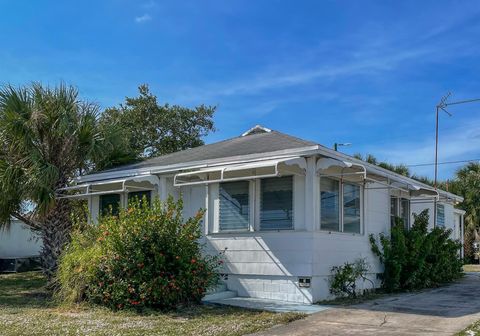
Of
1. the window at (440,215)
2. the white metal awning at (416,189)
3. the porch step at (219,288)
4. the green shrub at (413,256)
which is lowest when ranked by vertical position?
the porch step at (219,288)

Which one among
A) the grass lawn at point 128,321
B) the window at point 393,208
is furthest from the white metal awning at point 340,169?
the grass lawn at point 128,321

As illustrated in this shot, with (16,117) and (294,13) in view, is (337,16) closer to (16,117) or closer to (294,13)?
(294,13)

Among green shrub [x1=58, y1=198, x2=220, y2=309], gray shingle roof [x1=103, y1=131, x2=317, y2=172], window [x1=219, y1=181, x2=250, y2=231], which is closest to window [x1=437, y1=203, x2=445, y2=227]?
gray shingle roof [x1=103, y1=131, x2=317, y2=172]

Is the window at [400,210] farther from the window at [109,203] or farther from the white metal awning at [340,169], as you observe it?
the window at [109,203]

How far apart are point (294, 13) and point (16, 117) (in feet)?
25.1

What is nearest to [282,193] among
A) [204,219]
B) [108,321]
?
[204,219]

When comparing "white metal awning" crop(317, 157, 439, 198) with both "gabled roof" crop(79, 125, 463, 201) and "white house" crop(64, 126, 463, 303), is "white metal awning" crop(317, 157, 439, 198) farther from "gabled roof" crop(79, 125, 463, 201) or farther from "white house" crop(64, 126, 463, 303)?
"gabled roof" crop(79, 125, 463, 201)

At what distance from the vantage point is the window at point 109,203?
15070mm

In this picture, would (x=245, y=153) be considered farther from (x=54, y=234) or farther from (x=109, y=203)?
(x=54, y=234)

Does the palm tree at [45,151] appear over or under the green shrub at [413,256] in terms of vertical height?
over

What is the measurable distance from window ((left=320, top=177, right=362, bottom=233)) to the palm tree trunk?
6886 mm

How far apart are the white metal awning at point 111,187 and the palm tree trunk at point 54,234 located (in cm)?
44

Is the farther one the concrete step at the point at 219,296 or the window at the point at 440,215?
the window at the point at 440,215

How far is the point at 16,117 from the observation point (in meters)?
13.4
